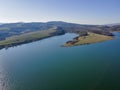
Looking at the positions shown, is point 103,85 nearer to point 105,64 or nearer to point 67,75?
point 67,75

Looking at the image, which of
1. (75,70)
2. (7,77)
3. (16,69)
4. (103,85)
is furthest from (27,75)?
(103,85)

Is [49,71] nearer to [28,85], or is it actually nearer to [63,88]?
[28,85]

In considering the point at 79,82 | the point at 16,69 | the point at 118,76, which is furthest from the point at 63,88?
the point at 16,69

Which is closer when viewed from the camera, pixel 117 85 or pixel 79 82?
pixel 117 85

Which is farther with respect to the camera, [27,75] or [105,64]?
[105,64]

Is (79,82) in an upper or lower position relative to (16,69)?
upper

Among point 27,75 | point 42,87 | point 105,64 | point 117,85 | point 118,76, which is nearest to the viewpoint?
point 117,85

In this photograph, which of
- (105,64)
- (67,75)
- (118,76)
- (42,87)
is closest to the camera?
(42,87)

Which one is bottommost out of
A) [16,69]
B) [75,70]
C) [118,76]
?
[16,69]

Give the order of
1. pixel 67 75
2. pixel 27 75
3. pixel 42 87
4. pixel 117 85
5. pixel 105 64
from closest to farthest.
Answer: pixel 117 85 < pixel 42 87 < pixel 67 75 < pixel 27 75 < pixel 105 64
